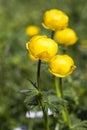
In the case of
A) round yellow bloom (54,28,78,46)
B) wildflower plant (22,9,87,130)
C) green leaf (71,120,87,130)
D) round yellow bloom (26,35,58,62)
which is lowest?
green leaf (71,120,87,130)

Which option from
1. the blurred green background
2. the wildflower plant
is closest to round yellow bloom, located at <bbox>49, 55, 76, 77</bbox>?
the wildflower plant

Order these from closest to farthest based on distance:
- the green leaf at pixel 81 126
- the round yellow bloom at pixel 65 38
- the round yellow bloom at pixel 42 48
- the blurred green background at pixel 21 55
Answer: the round yellow bloom at pixel 42 48 → the green leaf at pixel 81 126 → the round yellow bloom at pixel 65 38 → the blurred green background at pixel 21 55

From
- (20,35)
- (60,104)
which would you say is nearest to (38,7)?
(20,35)

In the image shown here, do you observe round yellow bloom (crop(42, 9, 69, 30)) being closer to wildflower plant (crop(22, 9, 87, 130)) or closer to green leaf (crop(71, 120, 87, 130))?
wildflower plant (crop(22, 9, 87, 130))

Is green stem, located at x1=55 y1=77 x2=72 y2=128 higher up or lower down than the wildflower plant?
lower down

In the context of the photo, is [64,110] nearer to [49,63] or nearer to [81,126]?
[81,126]

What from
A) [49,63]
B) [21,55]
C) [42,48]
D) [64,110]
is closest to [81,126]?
[64,110]

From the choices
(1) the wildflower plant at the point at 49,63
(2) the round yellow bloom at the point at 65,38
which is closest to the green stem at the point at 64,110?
(1) the wildflower plant at the point at 49,63

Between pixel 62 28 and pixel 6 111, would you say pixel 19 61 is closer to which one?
pixel 6 111

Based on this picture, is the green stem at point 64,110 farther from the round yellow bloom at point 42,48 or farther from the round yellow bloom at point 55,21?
the round yellow bloom at point 42,48

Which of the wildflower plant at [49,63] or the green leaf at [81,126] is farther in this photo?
the green leaf at [81,126]
